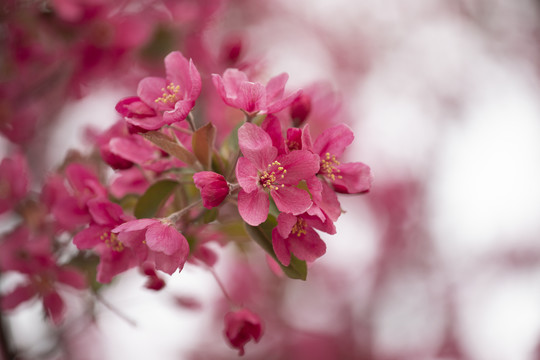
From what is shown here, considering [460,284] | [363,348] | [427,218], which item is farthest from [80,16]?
[460,284]

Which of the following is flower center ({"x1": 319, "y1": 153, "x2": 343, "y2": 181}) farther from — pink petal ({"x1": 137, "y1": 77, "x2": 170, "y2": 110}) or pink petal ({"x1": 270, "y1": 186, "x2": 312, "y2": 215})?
→ pink petal ({"x1": 137, "y1": 77, "x2": 170, "y2": 110})

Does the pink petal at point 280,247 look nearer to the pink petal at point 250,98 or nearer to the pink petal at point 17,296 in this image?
the pink petal at point 250,98

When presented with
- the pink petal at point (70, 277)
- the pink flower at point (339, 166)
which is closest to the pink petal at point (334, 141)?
the pink flower at point (339, 166)

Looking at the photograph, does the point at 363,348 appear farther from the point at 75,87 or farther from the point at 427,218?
the point at 75,87

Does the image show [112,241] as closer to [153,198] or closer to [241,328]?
[153,198]

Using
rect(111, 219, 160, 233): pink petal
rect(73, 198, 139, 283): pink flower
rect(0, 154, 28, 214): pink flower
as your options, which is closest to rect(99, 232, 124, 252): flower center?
rect(73, 198, 139, 283): pink flower
